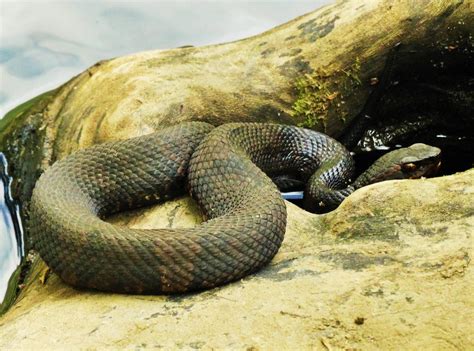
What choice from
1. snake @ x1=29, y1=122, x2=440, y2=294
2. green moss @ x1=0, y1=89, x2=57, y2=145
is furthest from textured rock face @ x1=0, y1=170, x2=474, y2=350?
green moss @ x1=0, y1=89, x2=57, y2=145

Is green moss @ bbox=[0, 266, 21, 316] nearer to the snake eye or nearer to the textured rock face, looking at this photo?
the textured rock face

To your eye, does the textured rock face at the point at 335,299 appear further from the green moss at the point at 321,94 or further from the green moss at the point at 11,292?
the green moss at the point at 321,94

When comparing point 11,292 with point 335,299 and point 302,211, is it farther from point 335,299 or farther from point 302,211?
point 335,299

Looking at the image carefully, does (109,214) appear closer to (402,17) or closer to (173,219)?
(173,219)

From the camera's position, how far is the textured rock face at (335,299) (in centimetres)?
420

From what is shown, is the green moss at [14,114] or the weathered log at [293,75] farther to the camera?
the green moss at [14,114]

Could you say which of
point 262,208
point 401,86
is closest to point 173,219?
point 262,208

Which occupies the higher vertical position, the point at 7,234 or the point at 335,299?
the point at 7,234

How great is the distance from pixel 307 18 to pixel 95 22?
5119 mm

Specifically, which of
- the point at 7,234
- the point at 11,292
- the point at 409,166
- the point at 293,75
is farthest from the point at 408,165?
the point at 7,234

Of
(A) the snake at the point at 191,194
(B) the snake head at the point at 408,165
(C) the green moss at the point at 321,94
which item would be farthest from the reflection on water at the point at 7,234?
(B) the snake head at the point at 408,165

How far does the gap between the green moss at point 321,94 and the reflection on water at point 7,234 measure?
2.88 meters

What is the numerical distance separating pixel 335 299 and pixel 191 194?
2071 millimetres

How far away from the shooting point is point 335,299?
4.47 meters
